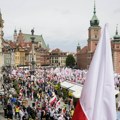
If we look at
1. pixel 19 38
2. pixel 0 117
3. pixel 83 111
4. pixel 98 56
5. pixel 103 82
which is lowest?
pixel 0 117

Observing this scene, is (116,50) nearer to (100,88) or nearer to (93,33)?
(93,33)

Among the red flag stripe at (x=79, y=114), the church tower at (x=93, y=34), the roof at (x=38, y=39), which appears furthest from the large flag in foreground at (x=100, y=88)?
the roof at (x=38, y=39)

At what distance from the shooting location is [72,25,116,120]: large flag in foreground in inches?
175

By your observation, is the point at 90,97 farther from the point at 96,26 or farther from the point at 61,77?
the point at 96,26

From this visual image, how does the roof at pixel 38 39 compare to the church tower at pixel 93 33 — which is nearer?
the church tower at pixel 93 33

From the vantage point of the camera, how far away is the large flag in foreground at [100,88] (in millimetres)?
4453

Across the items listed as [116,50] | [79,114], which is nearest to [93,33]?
[116,50]

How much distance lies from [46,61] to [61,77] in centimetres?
12159

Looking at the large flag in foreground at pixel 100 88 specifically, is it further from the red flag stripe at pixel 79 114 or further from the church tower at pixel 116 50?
the church tower at pixel 116 50

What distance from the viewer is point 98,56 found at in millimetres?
4555

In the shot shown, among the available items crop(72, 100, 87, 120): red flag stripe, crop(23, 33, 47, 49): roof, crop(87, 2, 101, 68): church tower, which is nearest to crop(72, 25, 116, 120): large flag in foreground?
crop(72, 100, 87, 120): red flag stripe

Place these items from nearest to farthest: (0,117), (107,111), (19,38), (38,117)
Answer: (107,111), (38,117), (0,117), (19,38)

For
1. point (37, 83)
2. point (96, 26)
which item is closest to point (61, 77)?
point (37, 83)

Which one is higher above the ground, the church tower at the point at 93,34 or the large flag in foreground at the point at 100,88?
the church tower at the point at 93,34
